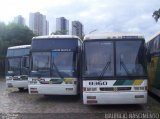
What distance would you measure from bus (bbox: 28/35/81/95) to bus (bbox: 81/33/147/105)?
2.85 metres

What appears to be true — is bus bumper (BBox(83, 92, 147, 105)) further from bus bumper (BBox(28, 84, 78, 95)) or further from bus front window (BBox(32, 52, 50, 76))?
bus front window (BBox(32, 52, 50, 76))

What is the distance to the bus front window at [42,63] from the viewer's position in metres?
18.4

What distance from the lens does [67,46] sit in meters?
18.7

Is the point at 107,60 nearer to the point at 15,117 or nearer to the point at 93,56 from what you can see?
→ the point at 93,56

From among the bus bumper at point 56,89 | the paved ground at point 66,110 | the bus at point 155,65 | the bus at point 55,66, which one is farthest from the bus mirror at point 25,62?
the bus at point 155,65

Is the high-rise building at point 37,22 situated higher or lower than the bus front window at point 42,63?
higher

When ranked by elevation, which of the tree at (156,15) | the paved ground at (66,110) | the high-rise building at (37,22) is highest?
the high-rise building at (37,22)

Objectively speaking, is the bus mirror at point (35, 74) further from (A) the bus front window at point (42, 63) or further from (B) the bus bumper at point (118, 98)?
(B) the bus bumper at point (118, 98)

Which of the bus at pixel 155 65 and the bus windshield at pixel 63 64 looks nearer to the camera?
the bus windshield at pixel 63 64

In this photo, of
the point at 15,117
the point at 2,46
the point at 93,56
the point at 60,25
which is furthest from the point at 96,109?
the point at 60,25

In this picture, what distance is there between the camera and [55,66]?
1838 centimetres

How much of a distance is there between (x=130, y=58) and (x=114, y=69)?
0.77m

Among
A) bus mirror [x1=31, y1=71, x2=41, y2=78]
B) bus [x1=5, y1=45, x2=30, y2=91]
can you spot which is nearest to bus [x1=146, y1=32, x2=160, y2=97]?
bus mirror [x1=31, y1=71, x2=41, y2=78]

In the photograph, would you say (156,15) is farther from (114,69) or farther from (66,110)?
(66,110)
